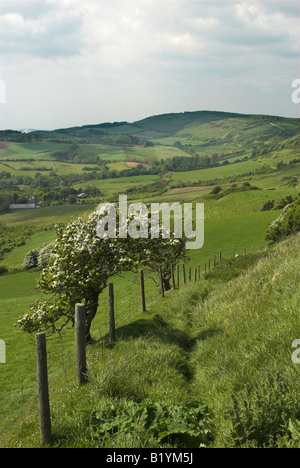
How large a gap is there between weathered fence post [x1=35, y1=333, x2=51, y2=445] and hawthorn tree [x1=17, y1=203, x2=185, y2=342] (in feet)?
28.7

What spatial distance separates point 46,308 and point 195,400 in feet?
34.5

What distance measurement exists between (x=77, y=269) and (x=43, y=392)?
964cm

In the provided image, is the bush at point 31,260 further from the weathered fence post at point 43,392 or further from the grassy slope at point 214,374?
the weathered fence post at point 43,392

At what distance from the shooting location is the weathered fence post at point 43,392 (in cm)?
566

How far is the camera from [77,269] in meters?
15.4

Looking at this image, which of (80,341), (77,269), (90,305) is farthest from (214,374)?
(90,305)

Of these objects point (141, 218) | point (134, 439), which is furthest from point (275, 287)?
point (141, 218)

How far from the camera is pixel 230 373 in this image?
22.2ft

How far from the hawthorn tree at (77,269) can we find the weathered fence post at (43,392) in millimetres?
8756

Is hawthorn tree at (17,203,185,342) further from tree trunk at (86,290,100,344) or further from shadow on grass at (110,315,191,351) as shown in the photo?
shadow on grass at (110,315,191,351)

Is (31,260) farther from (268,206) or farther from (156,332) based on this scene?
(156,332)

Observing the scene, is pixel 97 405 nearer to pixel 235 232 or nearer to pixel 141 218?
pixel 141 218

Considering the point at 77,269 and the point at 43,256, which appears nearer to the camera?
the point at 77,269

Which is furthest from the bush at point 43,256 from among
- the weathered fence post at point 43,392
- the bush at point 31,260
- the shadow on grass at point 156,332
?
the weathered fence post at point 43,392
